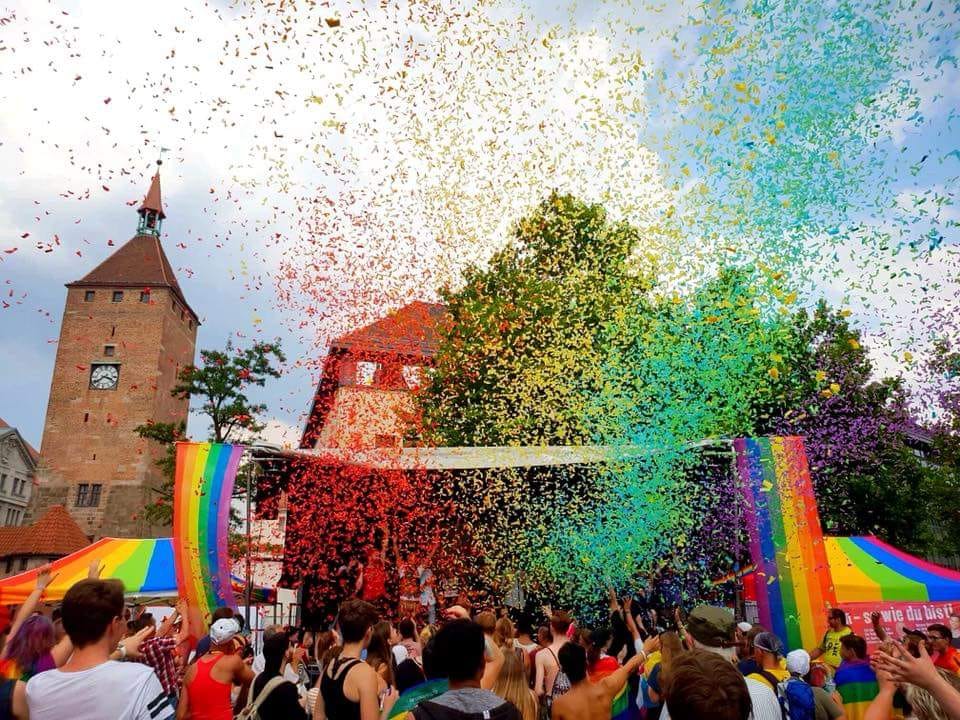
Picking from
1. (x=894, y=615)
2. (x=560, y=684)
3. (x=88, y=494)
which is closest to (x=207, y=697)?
(x=560, y=684)

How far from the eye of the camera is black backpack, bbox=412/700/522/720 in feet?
8.66

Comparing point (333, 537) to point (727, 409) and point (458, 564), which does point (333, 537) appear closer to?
point (458, 564)

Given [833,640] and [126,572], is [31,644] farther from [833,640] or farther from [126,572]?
[126,572]

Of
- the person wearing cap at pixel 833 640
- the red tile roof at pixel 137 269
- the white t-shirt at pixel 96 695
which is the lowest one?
the person wearing cap at pixel 833 640

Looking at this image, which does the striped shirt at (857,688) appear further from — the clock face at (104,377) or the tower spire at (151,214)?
the tower spire at (151,214)

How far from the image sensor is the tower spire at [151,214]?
179ft

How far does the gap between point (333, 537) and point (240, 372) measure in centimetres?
1896

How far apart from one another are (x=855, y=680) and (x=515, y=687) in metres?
2.85

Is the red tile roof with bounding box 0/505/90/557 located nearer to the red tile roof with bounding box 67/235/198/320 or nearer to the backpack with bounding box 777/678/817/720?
the red tile roof with bounding box 67/235/198/320

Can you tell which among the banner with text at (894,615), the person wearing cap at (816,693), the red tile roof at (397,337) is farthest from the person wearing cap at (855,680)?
the red tile roof at (397,337)

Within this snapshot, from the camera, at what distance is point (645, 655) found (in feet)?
16.5

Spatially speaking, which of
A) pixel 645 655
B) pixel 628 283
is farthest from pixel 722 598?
pixel 645 655

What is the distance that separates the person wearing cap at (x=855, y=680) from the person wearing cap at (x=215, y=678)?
451cm

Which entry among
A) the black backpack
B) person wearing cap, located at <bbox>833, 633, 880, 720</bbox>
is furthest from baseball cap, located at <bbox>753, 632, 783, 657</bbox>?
the black backpack
